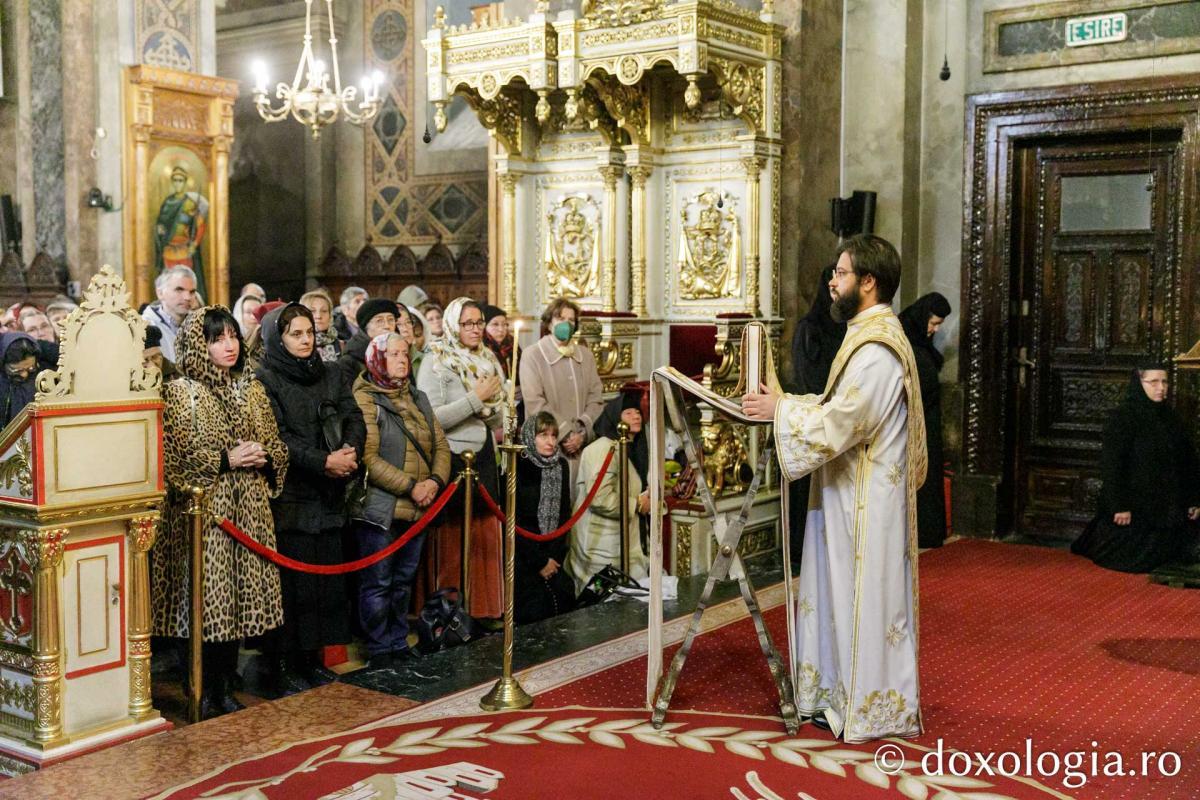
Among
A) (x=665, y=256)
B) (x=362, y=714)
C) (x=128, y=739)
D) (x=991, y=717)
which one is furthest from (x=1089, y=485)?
(x=128, y=739)

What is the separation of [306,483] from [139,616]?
98 centimetres

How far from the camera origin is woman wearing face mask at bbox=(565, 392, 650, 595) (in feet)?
23.1

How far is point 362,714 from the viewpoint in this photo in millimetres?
4855

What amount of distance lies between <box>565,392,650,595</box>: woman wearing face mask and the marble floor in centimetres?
44

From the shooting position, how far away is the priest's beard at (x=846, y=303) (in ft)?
15.1

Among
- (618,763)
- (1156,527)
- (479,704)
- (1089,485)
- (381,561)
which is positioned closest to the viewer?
(618,763)

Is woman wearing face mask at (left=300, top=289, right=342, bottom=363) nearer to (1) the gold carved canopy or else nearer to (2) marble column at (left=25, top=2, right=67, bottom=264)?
(1) the gold carved canopy

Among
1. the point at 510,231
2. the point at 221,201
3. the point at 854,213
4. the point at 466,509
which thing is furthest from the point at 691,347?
the point at 221,201

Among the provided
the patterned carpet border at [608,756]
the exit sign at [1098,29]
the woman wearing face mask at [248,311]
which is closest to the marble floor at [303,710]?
the patterned carpet border at [608,756]

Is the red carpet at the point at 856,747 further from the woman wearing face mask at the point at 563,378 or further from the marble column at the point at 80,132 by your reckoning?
the marble column at the point at 80,132

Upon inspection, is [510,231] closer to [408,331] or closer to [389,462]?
[408,331]

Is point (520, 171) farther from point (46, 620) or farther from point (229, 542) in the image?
point (46, 620)

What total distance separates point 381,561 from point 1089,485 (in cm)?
509

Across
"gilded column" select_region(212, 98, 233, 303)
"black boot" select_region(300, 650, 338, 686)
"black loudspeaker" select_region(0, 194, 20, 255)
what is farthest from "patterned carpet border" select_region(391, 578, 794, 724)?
"black loudspeaker" select_region(0, 194, 20, 255)
